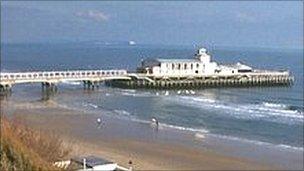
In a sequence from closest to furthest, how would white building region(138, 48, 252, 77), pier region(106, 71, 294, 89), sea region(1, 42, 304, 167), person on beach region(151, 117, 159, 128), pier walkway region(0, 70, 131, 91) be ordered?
sea region(1, 42, 304, 167) < person on beach region(151, 117, 159, 128) < pier walkway region(0, 70, 131, 91) < pier region(106, 71, 294, 89) < white building region(138, 48, 252, 77)

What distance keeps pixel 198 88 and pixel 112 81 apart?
8608 mm

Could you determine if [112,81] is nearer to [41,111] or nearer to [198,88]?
[198,88]

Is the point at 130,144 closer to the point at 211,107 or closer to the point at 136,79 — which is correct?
the point at 211,107

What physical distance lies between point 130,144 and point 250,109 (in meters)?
18.8

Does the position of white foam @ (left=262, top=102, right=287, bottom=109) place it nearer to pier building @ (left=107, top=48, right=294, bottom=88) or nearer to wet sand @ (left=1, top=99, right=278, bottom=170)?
pier building @ (left=107, top=48, right=294, bottom=88)

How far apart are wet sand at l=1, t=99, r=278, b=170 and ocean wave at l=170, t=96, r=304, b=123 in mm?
8930

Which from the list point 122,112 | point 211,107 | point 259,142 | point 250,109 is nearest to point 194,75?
point 211,107

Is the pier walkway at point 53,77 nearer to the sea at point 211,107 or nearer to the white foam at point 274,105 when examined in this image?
the sea at point 211,107

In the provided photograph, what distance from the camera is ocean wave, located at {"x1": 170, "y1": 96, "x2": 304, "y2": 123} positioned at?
4354 centimetres

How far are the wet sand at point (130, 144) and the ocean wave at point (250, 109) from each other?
893cm

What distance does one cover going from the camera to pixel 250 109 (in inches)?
1938

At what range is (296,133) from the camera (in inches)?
1457

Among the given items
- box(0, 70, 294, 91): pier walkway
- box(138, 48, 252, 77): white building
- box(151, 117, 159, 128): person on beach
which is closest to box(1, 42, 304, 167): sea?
box(151, 117, 159, 128): person on beach

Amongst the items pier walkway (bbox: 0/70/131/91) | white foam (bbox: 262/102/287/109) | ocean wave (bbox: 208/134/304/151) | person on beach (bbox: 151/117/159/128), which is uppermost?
pier walkway (bbox: 0/70/131/91)
